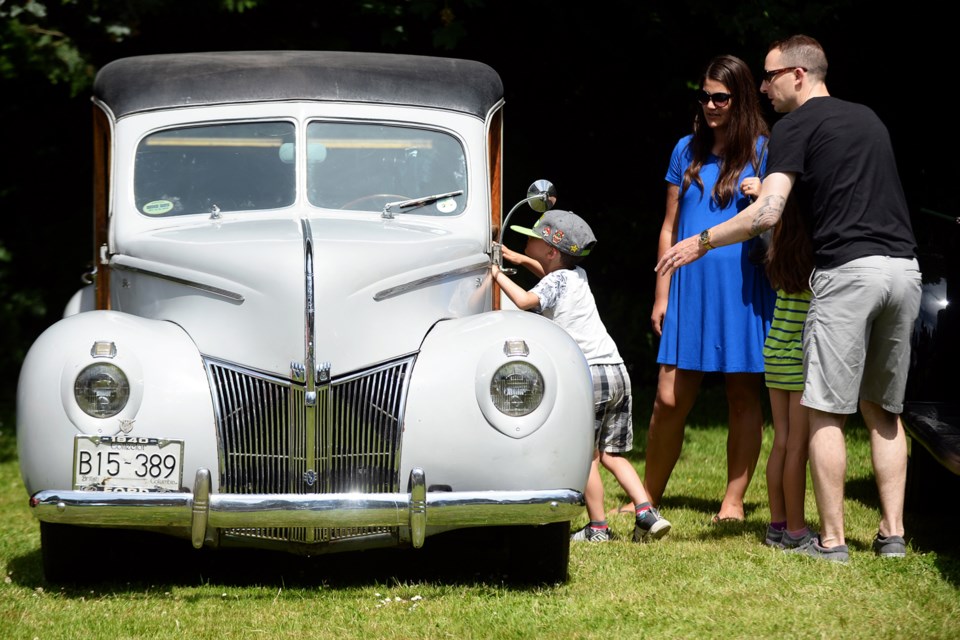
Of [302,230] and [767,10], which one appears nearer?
[302,230]

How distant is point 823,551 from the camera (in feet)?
15.6

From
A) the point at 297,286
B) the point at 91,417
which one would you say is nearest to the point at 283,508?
the point at 91,417

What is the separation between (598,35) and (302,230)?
5.70 metres

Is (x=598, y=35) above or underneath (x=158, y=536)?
above

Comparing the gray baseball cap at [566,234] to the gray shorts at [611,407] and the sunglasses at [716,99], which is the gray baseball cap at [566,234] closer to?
the gray shorts at [611,407]

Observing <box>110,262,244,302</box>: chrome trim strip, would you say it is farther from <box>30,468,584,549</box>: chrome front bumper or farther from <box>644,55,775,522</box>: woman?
<box>644,55,775,522</box>: woman

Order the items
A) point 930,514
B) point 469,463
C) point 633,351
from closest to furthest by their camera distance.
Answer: point 469,463, point 930,514, point 633,351

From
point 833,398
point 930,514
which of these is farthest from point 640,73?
point 833,398

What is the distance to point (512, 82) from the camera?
10656 millimetres

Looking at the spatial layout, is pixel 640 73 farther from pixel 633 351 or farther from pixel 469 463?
pixel 469 463

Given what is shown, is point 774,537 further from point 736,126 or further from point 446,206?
point 446,206

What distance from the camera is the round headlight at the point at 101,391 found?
4.12 metres

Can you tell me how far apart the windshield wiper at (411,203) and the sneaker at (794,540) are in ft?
6.61

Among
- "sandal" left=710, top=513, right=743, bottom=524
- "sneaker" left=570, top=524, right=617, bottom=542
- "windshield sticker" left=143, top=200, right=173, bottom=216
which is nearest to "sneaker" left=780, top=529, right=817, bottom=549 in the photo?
"sandal" left=710, top=513, right=743, bottom=524
